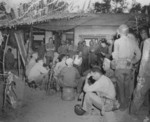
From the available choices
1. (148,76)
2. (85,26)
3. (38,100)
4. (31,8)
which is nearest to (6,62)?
(31,8)

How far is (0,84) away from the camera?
9.62 m

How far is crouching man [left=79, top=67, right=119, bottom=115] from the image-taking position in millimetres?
5578

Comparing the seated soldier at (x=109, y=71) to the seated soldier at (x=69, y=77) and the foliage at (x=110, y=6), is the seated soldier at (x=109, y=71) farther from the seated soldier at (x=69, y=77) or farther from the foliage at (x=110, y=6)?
the foliage at (x=110, y=6)

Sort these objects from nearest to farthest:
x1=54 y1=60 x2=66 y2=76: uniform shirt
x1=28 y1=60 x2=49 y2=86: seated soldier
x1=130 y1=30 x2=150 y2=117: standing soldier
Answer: x1=130 y1=30 x2=150 y2=117: standing soldier
x1=54 y1=60 x2=66 y2=76: uniform shirt
x1=28 y1=60 x2=49 y2=86: seated soldier

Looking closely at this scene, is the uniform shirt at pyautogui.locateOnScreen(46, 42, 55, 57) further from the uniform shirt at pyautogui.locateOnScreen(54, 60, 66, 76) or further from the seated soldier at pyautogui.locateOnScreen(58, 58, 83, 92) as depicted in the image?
the seated soldier at pyautogui.locateOnScreen(58, 58, 83, 92)

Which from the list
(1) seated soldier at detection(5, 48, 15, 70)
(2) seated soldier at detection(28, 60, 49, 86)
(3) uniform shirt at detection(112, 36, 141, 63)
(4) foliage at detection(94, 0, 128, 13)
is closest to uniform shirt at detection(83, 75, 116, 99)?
(3) uniform shirt at detection(112, 36, 141, 63)

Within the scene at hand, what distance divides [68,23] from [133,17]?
324cm

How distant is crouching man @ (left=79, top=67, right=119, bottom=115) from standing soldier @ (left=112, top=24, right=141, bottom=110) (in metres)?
0.51

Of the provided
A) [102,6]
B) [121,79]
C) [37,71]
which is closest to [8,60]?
[37,71]

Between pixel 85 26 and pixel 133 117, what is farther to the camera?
pixel 85 26

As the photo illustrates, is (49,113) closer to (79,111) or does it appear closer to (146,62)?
(79,111)

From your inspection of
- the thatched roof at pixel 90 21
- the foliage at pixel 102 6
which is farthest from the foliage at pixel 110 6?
the thatched roof at pixel 90 21

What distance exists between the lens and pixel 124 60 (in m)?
5.98

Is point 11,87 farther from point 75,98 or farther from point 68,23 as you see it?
point 68,23
